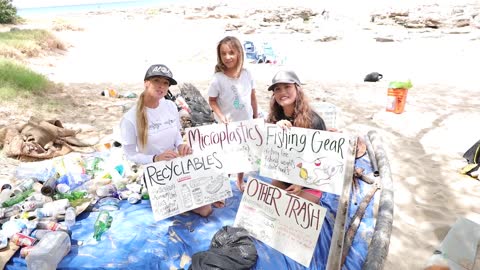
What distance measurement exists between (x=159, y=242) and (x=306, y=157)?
4.94 ft

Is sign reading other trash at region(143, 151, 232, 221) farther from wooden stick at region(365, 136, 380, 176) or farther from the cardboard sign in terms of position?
wooden stick at region(365, 136, 380, 176)

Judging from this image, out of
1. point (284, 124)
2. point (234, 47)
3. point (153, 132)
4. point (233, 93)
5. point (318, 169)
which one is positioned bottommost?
point (318, 169)

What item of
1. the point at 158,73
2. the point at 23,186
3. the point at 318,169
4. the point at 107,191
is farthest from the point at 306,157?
the point at 23,186

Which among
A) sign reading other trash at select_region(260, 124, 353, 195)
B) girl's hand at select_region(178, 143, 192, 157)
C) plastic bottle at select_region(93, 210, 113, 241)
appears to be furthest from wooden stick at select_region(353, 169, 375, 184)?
plastic bottle at select_region(93, 210, 113, 241)

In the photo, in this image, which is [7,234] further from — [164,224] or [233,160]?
[233,160]

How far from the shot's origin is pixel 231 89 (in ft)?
12.3

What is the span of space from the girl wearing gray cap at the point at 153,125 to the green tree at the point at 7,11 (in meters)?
24.6

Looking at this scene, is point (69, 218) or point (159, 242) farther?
point (69, 218)

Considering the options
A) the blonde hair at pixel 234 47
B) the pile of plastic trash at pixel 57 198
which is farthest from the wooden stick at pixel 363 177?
the pile of plastic trash at pixel 57 198

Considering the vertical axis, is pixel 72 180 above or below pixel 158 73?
below

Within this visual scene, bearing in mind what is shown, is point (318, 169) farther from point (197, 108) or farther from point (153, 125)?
point (197, 108)

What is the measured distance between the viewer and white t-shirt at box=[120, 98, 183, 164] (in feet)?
9.89

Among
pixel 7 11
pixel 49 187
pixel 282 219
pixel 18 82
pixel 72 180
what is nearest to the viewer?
pixel 282 219

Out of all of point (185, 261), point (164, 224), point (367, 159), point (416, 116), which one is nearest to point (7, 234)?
point (164, 224)
